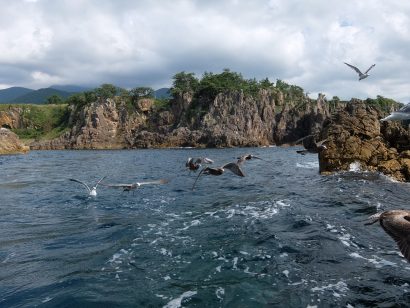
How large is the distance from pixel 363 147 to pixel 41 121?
13770 cm

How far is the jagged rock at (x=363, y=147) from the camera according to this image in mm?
26938

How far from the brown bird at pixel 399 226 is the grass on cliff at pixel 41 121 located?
451 feet

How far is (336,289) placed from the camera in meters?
9.31

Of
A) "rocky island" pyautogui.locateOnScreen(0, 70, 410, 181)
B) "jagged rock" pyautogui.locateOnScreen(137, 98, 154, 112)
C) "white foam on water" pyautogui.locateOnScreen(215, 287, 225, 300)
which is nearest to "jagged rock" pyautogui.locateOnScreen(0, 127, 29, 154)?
"rocky island" pyautogui.locateOnScreen(0, 70, 410, 181)

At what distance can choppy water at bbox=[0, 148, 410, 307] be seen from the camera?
9.23 m

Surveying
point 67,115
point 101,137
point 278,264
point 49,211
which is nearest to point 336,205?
point 278,264

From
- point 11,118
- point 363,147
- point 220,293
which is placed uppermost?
point 11,118

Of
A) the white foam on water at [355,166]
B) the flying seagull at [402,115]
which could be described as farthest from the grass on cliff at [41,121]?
the flying seagull at [402,115]

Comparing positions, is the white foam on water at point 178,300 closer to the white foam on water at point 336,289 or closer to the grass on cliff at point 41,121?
the white foam on water at point 336,289

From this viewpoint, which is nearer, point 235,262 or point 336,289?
point 336,289

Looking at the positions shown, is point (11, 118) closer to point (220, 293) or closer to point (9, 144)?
point (9, 144)

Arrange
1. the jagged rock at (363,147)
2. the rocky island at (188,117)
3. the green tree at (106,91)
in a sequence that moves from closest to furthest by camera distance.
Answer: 1. the jagged rock at (363,147)
2. the rocky island at (188,117)
3. the green tree at (106,91)

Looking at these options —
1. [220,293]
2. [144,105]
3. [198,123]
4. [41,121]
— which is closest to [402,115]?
[220,293]

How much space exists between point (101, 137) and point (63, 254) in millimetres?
110194
